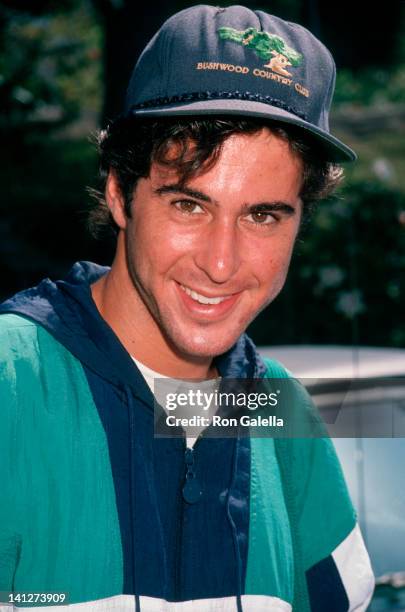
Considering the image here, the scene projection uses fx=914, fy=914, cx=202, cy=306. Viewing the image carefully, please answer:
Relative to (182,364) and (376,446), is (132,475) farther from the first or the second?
(376,446)

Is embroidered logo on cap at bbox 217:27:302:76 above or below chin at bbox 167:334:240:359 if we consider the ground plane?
above

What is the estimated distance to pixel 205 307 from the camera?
1.75 m

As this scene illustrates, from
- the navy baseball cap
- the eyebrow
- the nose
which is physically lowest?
the nose

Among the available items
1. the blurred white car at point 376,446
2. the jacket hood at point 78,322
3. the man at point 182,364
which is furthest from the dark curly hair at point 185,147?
the blurred white car at point 376,446

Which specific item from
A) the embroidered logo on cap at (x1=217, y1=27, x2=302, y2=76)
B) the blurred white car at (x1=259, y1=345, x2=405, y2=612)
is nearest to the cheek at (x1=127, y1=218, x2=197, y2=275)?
the embroidered logo on cap at (x1=217, y1=27, x2=302, y2=76)

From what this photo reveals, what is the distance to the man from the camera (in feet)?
5.03

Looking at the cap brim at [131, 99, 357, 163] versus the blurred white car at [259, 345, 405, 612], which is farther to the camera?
the blurred white car at [259, 345, 405, 612]

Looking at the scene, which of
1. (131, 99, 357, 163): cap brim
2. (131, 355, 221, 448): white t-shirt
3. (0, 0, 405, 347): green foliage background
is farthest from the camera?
(0, 0, 405, 347): green foliage background

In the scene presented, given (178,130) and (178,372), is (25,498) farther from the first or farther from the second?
(178,130)

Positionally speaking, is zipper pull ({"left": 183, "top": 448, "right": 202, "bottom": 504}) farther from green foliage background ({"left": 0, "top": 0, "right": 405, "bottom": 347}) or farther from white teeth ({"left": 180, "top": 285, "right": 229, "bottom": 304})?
green foliage background ({"left": 0, "top": 0, "right": 405, "bottom": 347})

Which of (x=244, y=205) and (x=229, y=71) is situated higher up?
(x=229, y=71)

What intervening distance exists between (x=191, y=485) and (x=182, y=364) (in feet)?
1.02

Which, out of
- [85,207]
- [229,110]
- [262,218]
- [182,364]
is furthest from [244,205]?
[85,207]

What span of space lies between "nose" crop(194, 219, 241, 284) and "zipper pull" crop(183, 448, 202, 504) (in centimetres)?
33
